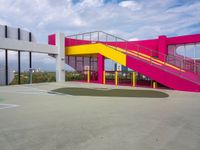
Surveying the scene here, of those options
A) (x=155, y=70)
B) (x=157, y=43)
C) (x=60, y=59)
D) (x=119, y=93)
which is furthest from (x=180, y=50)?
(x=60, y=59)

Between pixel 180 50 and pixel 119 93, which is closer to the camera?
pixel 119 93

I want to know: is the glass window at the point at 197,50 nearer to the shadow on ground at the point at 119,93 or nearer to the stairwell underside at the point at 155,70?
the stairwell underside at the point at 155,70

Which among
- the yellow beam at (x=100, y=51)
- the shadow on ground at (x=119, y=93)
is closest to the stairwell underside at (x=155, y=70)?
the yellow beam at (x=100, y=51)

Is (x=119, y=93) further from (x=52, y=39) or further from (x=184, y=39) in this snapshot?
(x=52, y=39)

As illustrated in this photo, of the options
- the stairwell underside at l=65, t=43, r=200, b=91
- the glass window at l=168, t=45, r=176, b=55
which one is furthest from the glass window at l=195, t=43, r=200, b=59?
the stairwell underside at l=65, t=43, r=200, b=91

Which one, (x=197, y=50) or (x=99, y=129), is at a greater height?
(x=197, y=50)

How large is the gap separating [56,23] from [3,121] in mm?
16362

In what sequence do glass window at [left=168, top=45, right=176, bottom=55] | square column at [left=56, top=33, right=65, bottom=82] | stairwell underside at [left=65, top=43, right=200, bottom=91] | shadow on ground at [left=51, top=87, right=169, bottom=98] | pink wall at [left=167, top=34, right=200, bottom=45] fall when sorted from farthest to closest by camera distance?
square column at [left=56, top=33, right=65, bottom=82], glass window at [left=168, top=45, right=176, bottom=55], pink wall at [left=167, top=34, right=200, bottom=45], stairwell underside at [left=65, top=43, right=200, bottom=91], shadow on ground at [left=51, top=87, right=169, bottom=98]

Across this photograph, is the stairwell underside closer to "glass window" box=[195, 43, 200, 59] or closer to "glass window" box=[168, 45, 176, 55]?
"glass window" box=[195, 43, 200, 59]

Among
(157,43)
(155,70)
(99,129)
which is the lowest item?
(99,129)

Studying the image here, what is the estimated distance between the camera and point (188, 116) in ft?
20.6

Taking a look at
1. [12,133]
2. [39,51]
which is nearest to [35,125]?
[12,133]

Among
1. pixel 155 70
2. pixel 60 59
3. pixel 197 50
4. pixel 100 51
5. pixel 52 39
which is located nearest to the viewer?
pixel 155 70

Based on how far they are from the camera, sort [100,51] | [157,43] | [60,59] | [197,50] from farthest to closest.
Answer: [60,59], [157,43], [197,50], [100,51]
